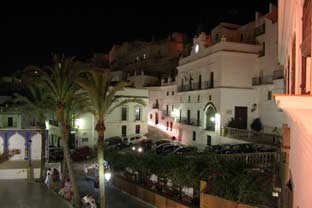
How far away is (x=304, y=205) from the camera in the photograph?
454 cm

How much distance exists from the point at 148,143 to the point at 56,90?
17.7 meters

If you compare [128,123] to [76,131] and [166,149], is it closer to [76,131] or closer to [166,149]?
[76,131]

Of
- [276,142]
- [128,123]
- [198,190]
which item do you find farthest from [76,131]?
[198,190]

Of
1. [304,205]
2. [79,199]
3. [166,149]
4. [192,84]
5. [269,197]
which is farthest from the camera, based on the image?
[192,84]

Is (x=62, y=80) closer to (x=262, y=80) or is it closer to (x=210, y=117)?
(x=210, y=117)

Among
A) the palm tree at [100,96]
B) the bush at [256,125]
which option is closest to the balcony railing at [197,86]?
the bush at [256,125]

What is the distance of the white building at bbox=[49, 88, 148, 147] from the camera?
39.7m

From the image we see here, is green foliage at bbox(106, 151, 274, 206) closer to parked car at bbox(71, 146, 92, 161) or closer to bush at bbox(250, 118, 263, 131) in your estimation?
parked car at bbox(71, 146, 92, 161)

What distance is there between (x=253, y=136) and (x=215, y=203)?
48.9ft

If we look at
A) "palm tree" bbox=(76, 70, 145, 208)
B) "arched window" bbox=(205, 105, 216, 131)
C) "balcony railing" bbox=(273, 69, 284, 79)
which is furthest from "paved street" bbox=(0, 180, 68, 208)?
"balcony railing" bbox=(273, 69, 284, 79)

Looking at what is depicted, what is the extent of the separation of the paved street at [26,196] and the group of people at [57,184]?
0.45 metres

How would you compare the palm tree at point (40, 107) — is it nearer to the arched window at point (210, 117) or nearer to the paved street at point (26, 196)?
the paved street at point (26, 196)

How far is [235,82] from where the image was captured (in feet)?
106

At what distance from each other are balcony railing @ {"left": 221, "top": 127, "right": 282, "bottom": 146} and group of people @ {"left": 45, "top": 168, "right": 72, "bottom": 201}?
14658mm
